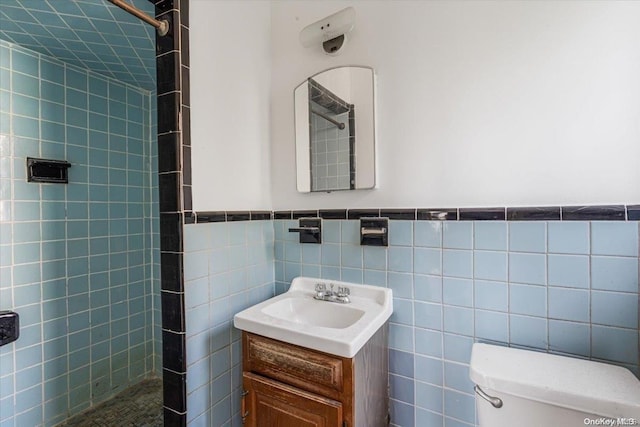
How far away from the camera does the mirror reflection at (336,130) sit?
1.29 metres

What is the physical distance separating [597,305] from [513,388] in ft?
A: 1.37

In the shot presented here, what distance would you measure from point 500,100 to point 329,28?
0.81 m

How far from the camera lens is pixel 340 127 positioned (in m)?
1.35

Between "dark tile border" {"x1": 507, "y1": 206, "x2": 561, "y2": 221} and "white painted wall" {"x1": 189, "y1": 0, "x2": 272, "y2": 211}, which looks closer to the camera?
"dark tile border" {"x1": 507, "y1": 206, "x2": 561, "y2": 221}

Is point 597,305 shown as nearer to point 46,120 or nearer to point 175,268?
point 175,268

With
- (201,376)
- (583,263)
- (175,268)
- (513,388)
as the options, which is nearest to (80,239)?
(175,268)

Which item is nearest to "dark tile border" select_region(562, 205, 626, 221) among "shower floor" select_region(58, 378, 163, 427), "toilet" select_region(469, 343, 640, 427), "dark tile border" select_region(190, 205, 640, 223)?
"dark tile border" select_region(190, 205, 640, 223)

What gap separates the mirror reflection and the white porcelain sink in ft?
1.63

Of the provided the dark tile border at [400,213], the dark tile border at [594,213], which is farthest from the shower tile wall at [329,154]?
the dark tile border at [594,213]

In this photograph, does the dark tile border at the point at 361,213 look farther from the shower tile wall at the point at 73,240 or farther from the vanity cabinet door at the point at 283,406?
the shower tile wall at the point at 73,240

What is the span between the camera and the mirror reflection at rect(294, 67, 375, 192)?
1.29 metres

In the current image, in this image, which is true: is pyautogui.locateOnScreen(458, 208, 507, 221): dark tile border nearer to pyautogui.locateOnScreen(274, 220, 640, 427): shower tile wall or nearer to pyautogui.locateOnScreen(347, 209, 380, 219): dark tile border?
pyautogui.locateOnScreen(274, 220, 640, 427): shower tile wall

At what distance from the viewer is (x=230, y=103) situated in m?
1.30

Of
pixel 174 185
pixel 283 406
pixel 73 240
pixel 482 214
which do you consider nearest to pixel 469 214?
pixel 482 214
